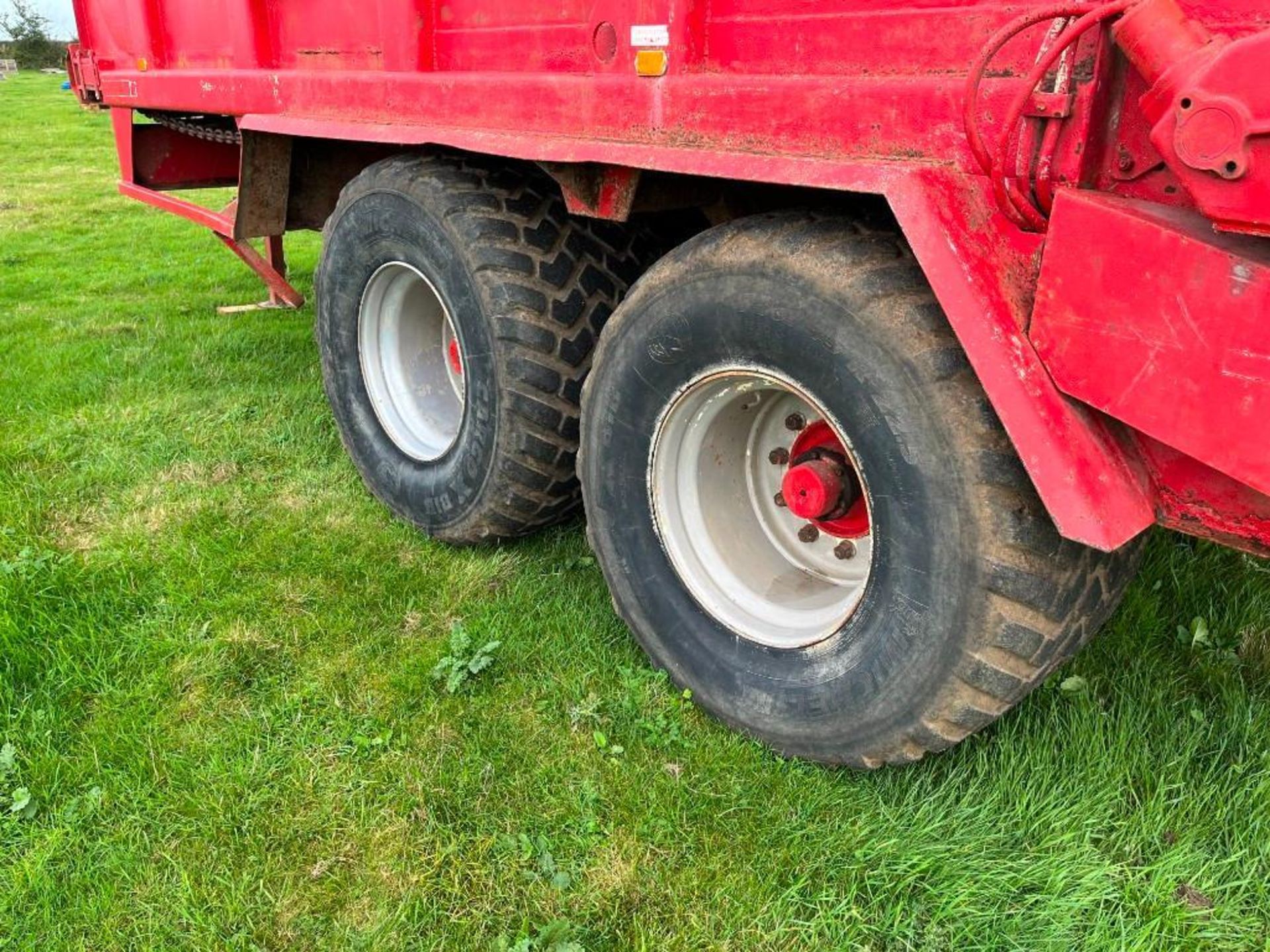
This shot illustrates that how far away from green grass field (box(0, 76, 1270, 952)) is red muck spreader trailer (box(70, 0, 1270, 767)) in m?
0.22

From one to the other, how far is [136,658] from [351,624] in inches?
22.3

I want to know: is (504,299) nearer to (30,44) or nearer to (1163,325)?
(1163,325)

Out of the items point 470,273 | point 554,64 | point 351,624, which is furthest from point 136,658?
point 554,64

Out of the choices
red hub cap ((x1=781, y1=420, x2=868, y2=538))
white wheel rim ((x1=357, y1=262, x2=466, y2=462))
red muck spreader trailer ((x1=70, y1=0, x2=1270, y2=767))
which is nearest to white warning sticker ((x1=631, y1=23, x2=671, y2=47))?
red muck spreader trailer ((x1=70, y1=0, x2=1270, y2=767))

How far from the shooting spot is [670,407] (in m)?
2.29

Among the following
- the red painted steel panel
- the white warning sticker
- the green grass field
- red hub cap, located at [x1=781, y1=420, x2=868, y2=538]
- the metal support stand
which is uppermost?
the white warning sticker

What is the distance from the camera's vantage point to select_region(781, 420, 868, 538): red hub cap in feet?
7.09

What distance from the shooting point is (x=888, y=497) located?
74.9 inches

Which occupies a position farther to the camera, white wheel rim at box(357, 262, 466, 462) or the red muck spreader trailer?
white wheel rim at box(357, 262, 466, 462)

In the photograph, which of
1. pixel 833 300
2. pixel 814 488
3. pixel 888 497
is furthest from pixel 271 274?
pixel 888 497

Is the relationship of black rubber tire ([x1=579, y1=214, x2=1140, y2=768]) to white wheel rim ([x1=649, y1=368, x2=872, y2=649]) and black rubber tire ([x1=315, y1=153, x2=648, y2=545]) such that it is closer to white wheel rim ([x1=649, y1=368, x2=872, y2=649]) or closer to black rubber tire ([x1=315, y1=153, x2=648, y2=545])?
white wheel rim ([x1=649, y1=368, x2=872, y2=649])

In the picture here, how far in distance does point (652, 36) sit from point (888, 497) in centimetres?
110

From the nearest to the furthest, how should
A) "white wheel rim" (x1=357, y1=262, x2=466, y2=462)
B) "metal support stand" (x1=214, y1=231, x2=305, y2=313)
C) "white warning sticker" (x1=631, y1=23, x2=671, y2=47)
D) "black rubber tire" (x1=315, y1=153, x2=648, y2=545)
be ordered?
1. "white warning sticker" (x1=631, y1=23, x2=671, y2=47)
2. "black rubber tire" (x1=315, y1=153, x2=648, y2=545)
3. "white wheel rim" (x1=357, y1=262, x2=466, y2=462)
4. "metal support stand" (x1=214, y1=231, x2=305, y2=313)

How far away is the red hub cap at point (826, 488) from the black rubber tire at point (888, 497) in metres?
0.22
